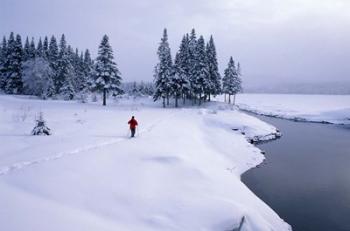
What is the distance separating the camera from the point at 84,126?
80.9ft

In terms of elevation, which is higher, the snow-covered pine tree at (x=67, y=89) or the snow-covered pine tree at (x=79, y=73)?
the snow-covered pine tree at (x=79, y=73)

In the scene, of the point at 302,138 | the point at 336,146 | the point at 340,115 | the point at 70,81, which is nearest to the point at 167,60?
the point at 70,81

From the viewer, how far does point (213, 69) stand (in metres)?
59.6

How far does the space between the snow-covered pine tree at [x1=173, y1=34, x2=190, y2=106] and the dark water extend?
2659cm

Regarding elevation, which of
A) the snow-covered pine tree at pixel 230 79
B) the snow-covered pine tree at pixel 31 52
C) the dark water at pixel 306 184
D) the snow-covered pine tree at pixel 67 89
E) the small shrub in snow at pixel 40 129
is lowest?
the dark water at pixel 306 184

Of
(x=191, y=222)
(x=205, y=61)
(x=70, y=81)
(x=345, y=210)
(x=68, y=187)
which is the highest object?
(x=205, y=61)

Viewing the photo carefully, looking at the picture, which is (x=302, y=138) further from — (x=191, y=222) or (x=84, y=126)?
(x=191, y=222)

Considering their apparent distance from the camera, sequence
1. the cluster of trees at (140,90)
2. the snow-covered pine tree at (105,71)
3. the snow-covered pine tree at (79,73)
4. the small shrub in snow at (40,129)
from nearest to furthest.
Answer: the small shrub in snow at (40,129)
the snow-covered pine tree at (105,71)
the snow-covered pine tree at (79,73)
the cluster of trees at (140,90)

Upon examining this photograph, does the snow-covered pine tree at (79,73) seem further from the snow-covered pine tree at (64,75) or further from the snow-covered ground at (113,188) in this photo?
the snow-covered ground at (113,188)

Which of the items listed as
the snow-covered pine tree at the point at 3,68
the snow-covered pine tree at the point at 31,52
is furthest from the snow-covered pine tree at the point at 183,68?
the snow-covered pine tree at the point at 3,68

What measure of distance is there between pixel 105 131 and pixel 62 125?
13.5ft

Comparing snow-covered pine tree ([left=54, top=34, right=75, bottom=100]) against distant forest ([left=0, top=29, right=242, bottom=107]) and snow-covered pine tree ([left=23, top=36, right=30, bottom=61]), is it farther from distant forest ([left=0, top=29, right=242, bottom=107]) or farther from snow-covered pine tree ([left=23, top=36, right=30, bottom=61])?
snow-covered pine tree ([left=23, top=36, right=30, bottom=61])

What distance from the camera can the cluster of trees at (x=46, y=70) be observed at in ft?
169

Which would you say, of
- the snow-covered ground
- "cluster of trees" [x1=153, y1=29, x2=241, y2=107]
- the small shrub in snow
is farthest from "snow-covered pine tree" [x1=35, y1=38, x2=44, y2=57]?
the small shrub in snow
